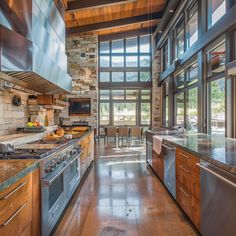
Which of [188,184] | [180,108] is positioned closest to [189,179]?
[188,184]

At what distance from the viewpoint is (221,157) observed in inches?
76.4

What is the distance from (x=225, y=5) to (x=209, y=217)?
3.73 m

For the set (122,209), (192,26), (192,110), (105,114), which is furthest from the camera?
(105,114)

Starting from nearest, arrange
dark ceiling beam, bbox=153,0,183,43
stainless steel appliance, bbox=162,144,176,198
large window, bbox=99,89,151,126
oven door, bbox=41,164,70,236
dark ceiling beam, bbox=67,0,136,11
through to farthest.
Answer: oven door, bbox=41,164,70,236
stainless steel appliance, bbox=162,144,176,198
dark ceiling beam, bbox=153,0,183,43
dark ceiling beam, bbox=67,0,136,11
large window, bbox=99,89,151,126

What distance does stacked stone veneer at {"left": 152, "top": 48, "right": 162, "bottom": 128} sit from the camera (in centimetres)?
1130

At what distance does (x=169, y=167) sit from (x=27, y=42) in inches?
99.0

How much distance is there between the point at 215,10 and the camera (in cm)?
464

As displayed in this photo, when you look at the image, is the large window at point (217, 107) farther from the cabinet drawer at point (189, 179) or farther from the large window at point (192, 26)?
the cabinet drawer at point (189, 179)

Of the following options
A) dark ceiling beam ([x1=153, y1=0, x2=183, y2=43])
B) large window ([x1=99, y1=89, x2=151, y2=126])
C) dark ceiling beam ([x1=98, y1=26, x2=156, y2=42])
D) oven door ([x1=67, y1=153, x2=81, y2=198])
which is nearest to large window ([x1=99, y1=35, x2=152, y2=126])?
large window ([x1=99, y1=89, x2=151, y2=126])

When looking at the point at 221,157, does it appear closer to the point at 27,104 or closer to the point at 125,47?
the point at 27,104

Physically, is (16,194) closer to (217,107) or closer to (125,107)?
(217,107)

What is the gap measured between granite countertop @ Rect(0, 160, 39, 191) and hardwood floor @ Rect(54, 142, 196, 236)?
1.00 meters

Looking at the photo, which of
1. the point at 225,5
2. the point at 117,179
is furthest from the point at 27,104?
the point at 225,5

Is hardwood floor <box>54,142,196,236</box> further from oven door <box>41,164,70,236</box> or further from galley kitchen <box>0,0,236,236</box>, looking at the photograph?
oven door <box>41,164,70,236</box>
